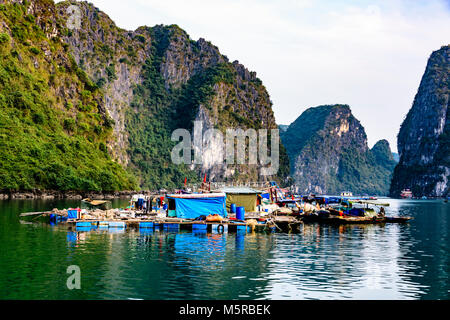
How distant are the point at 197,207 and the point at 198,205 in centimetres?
23

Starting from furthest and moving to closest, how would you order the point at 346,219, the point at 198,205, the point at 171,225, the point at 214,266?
the point at 346,219 → the point at 198,205 → the point at 171,225 → the point at 214,266

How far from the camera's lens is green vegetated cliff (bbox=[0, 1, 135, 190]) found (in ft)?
343

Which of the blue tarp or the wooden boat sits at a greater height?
the blue tarp

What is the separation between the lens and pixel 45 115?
395ft

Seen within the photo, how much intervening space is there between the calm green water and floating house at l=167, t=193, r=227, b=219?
592cm

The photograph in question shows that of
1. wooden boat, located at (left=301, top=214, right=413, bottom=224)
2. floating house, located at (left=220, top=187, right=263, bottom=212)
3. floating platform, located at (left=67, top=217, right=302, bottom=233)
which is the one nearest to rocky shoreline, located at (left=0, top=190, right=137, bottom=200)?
floating house, located at (left=220, top=187, right=263, bottom=212)

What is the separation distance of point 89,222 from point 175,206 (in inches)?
367

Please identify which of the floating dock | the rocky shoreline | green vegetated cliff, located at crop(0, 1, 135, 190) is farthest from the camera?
green vegetated cliff, located at crop(0, 1, 135, 190)

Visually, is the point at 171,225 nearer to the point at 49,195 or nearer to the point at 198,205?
the point at 198,205

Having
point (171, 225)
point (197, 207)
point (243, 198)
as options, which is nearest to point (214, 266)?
point (171, 225)

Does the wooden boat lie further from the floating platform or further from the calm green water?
the calm green water

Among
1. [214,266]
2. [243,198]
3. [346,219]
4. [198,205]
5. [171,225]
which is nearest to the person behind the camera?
[214,266]

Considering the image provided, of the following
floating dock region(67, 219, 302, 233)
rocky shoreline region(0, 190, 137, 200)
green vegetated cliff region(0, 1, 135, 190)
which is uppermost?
green vegetated cliff region(0, 1, 135, 190)

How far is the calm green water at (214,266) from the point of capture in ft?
70.7
